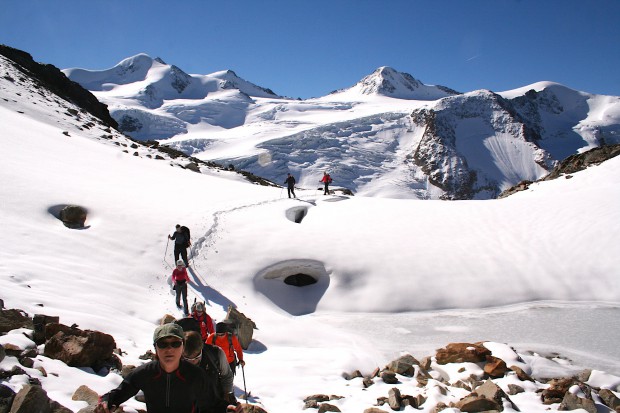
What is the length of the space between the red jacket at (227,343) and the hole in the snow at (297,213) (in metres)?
13.1

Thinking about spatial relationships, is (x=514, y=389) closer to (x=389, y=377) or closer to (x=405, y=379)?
(x=405, y=379)

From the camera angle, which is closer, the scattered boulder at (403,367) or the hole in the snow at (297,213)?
the scattered boulder at (403,367)

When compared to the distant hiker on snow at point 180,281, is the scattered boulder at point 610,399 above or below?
below

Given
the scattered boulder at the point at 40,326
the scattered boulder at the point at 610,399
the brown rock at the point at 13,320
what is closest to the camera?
the brown rock at the point at 13,320

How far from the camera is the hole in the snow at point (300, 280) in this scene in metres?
14.9

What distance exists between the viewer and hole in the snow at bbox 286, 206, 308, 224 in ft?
64.2

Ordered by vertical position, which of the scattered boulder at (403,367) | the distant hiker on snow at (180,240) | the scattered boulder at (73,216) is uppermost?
the scattered boulder at (73,216)

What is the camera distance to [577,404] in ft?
22.2

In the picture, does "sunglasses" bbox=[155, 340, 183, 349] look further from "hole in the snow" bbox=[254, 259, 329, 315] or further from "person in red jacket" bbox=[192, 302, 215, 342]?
"hole in the snow" bbox=[254, 259, 329, 315]

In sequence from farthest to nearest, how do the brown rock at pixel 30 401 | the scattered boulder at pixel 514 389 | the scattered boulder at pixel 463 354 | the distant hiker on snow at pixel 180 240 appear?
the distant hiker on snow at pixel 180 240, the scattered boulder at pixel 463 354, the scattered boulder at pixel 514 389, the brown rock at pixel 30 401

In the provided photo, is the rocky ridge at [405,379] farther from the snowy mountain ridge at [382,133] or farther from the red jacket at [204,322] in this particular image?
the snowy mountain ridge at [382,133]

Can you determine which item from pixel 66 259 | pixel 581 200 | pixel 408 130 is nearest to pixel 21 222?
pixel 66 259

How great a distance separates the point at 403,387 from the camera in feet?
25.6

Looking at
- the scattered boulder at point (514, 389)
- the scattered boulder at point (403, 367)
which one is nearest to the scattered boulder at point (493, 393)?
the scattered boulder at point (514, 389)
